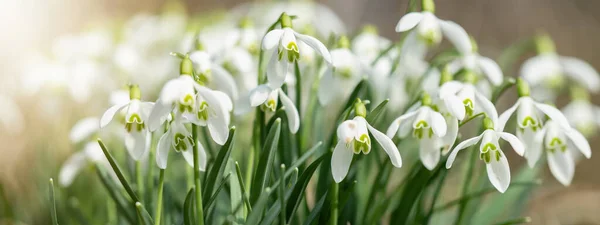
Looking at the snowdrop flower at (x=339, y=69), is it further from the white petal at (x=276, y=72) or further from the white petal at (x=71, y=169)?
the white petal at (x=71, y=169)

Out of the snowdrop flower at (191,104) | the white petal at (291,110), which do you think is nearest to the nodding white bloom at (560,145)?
the white petal at (291,110)

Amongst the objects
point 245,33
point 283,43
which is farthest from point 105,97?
point 283,43

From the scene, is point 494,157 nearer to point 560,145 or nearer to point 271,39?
point 560,145

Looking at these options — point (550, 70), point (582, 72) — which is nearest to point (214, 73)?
point (550, 70)

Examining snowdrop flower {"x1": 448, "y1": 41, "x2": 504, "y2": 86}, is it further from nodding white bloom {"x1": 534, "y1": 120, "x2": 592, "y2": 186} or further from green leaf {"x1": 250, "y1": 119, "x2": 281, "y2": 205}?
green leaf {"x1": 250, "y1": 119, "x2": 281, "y2": 205}

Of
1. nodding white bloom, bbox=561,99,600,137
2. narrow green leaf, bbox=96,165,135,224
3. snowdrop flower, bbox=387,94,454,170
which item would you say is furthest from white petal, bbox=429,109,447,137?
nodding white bloom, bbox=561,99,600,137

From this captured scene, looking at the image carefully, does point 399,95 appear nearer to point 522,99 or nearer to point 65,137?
point 522,99
